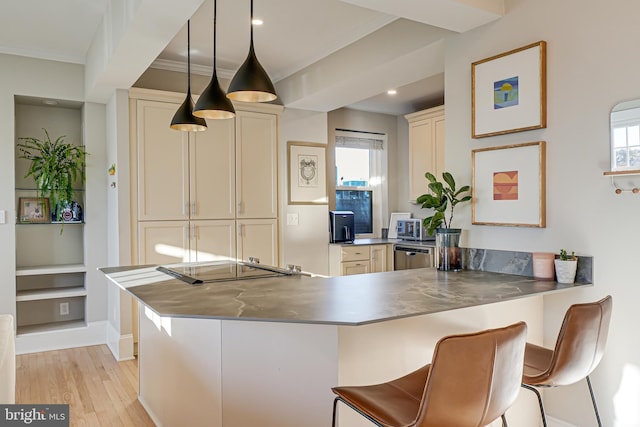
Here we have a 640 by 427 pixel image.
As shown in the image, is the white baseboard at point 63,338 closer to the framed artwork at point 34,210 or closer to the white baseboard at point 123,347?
the white baseboard at point 123,347

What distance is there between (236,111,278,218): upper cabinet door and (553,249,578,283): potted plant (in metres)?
2.91

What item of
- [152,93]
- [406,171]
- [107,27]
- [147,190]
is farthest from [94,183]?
[406,171]

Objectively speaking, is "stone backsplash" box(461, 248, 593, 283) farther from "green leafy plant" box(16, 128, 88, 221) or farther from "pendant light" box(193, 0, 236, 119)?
"green leafy plant" box(16, 128, 88, 221)

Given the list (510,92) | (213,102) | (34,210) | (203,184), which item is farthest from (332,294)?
(34,210)

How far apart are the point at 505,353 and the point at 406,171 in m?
4.88

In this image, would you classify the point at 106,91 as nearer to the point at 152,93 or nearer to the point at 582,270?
the point at 152,93

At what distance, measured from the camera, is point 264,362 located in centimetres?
178

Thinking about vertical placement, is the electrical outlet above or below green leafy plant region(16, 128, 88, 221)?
below

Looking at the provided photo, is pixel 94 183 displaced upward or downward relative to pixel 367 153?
downward

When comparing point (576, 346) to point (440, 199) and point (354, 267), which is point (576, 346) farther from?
point (354, 267)

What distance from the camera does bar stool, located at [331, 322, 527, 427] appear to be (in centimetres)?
127

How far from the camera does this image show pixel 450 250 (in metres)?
2.73

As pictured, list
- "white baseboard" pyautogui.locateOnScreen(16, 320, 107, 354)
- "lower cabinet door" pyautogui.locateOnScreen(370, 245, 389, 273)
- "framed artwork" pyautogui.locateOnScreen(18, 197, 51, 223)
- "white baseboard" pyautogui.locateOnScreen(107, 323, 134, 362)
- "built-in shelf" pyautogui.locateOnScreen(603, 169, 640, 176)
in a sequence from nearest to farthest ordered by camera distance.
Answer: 1. "built-in shelf" pyautogui.locateOnScreen(603, 169, 640, 176)
2. "white baseboard" pyautogui.locateOnScreen(107, 323, 134, 362)
3. "white baseboard" pyautogui.locateOnScreen(16, 320, 107, 354)
4. "framed artwork" pyautogui.locateOnScreen(18, 197, 51, 223)
5. "lower cabinet door" pyautogui.locateOnScreen(370, 245, 389, 273)

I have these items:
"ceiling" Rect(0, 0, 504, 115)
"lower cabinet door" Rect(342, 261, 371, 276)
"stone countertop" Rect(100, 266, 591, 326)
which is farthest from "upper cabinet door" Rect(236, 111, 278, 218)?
"stone countertop" Rect(100, 266, 591, 326)
